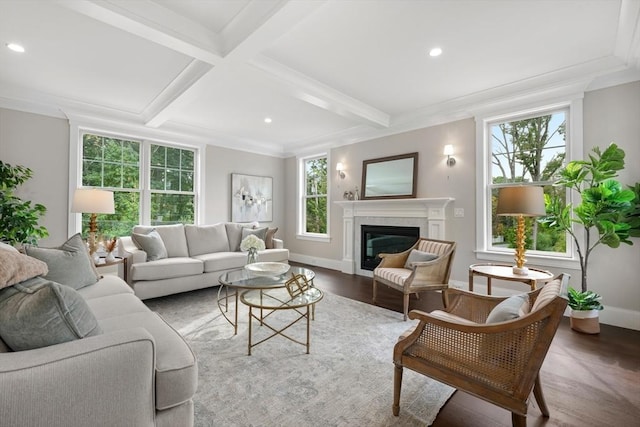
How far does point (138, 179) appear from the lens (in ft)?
15.1

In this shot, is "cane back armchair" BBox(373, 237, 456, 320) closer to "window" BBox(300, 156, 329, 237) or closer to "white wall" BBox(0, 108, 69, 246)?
"window" BBox(300, 156, 329, 237)

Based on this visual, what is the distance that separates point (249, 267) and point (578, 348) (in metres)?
2.97

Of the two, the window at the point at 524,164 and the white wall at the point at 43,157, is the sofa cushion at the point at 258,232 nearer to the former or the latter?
the white wall at the point at 43,157

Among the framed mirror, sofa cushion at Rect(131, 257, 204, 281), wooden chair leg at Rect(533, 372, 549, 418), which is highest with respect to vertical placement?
the framed mirror

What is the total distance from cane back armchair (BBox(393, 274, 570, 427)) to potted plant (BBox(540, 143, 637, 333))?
1705mm

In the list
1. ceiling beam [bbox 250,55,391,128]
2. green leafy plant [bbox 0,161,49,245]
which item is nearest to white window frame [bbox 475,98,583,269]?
ceiling beam [bbox 250,55,391,128]

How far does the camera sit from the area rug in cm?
156

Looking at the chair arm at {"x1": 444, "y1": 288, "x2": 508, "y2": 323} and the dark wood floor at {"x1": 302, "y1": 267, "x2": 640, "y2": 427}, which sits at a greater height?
the chair arm at {"x1": 444, "y1": 288, "x2": 508, "y2": 323}

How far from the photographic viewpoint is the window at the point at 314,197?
587 cm

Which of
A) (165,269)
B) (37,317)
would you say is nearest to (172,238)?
(165,269)

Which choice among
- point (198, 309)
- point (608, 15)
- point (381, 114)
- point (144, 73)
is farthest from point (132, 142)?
point (608, 15)

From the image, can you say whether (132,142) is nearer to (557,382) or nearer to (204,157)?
(204,157)

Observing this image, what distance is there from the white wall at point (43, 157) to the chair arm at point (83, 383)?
3.84 meters

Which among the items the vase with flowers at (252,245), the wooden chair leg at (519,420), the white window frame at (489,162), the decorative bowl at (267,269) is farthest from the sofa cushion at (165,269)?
the white window frame at (489,162)
